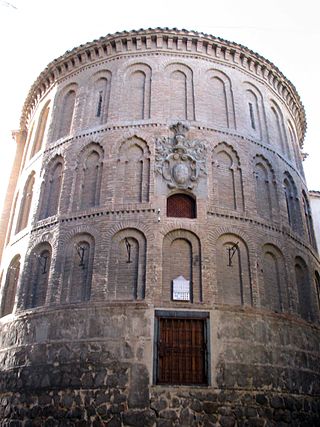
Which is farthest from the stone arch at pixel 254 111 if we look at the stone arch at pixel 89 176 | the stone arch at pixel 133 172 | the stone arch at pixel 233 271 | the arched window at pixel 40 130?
the arched window at pixel 40 130

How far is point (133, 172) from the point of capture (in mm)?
15562

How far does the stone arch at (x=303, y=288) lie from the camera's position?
50.5 feet

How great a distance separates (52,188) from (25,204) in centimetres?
187

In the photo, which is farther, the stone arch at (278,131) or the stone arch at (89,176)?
the stone arch at (278,131)

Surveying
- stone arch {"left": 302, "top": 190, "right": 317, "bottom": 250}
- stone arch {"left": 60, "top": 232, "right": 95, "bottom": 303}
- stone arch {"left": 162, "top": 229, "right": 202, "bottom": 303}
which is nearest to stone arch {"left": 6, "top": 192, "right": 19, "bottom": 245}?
stone arch {"left": 60, "top": 232, "right": 95, "bottom": 303}

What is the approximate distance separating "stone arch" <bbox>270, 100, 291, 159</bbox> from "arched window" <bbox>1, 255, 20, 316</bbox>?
10.9 metres

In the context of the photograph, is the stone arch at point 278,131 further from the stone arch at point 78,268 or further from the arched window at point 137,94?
the stone arch at point 78,268

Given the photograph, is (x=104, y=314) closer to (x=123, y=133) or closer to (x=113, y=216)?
(x=113, y=216)

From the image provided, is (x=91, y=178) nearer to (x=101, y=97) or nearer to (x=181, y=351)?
(x=101, y=97)

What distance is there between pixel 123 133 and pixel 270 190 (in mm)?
5682

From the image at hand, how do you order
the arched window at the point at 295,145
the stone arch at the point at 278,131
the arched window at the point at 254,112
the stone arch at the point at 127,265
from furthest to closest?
the arched window at the point at 295,145, the stone arch at the point at 278,131, the arched window at the point at 254,112, the stone arch at the point at 127,265

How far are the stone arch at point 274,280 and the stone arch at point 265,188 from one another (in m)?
1.32

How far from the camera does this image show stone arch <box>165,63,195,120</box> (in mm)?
16766

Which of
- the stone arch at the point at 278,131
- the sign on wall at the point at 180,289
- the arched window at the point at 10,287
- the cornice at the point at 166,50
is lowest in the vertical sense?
the sign on wall at the point at 180,289
